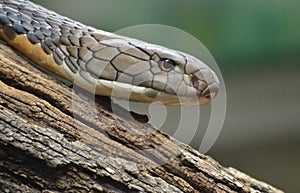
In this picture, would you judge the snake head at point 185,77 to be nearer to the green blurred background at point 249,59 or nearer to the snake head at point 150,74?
the snake head at point 150,74

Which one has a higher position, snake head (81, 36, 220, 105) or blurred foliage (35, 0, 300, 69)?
blurred foliage (35, 0, 300, 69)

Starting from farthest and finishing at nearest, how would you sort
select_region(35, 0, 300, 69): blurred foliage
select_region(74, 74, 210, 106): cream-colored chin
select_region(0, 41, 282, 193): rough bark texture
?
select_region(35, 0, 300, 69): blurred foliage → select_region(74, 74, 210, 106): cream-colored chin → select_region(0, 41, 282, 193): rough bark texture

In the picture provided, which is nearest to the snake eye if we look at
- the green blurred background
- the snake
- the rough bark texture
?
the snake

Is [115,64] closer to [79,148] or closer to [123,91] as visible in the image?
[123,91]

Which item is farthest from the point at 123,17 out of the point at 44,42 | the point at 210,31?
the point at 44,42

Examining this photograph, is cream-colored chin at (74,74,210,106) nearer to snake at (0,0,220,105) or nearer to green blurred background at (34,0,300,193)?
snake at (0,0,220,105)

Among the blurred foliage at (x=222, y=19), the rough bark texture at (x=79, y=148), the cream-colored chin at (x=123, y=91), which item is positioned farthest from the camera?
the blurred foliage at (x=222, y=19)

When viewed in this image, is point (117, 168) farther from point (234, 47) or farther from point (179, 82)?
point (234, 47)

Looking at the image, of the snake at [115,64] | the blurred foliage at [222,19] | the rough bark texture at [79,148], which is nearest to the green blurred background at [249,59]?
the blurred foliage at [222,19]


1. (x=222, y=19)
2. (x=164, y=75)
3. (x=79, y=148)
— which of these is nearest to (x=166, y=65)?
(x=164, y=75)
